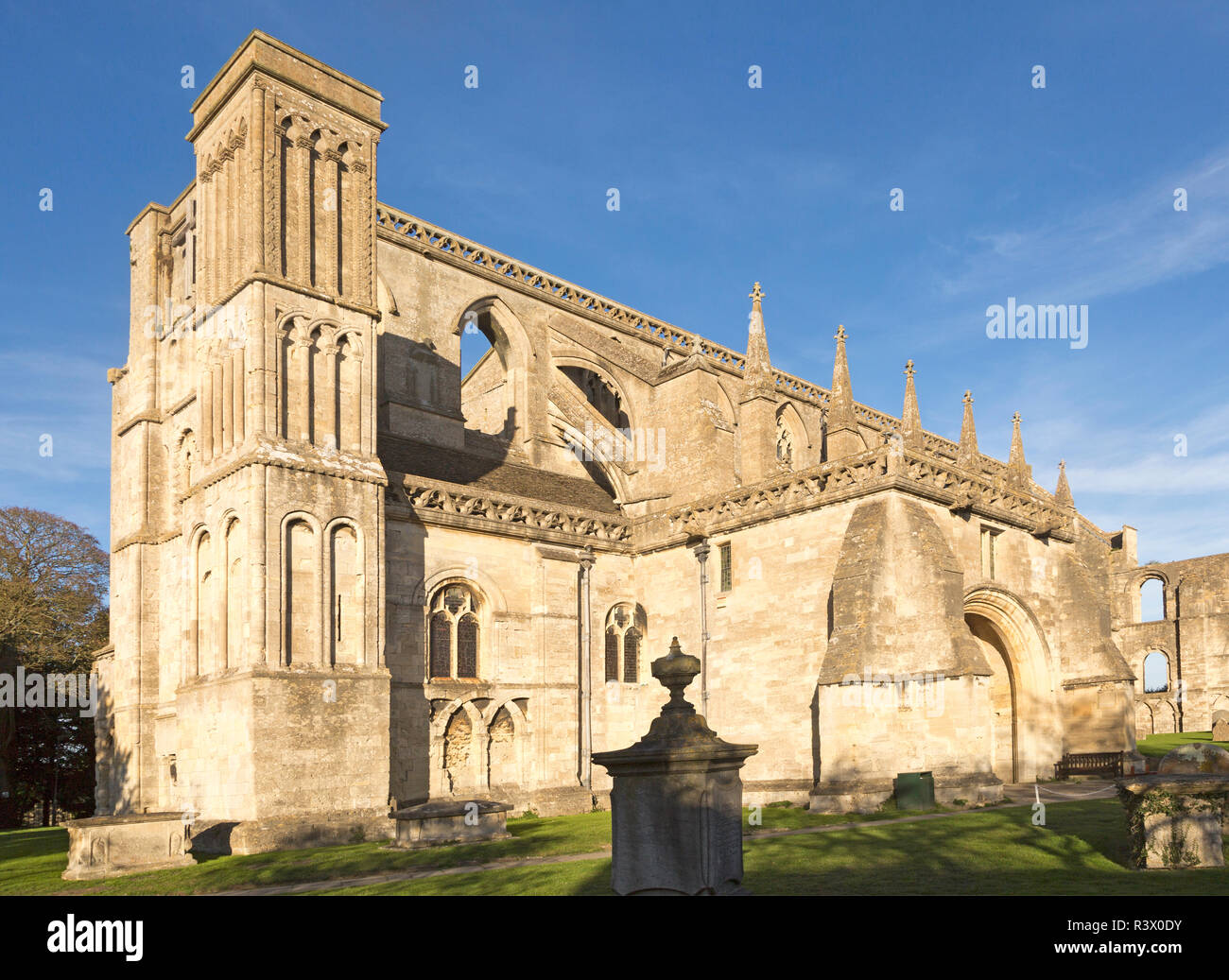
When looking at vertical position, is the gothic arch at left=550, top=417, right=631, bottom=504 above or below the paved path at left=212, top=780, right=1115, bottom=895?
above

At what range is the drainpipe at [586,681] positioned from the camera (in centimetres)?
2470

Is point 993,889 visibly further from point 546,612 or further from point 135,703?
point 135,703

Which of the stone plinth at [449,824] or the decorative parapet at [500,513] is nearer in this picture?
the stone plinth at [449,824]

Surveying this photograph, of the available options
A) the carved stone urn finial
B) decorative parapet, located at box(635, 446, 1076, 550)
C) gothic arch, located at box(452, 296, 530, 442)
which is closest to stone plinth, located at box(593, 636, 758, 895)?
the carved stone urn finial

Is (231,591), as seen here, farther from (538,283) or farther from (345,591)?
(538,283)

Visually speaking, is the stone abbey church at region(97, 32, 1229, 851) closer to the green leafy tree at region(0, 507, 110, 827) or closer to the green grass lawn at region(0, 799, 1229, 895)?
the green grass lawn at region(0, 799, 1229, 895)

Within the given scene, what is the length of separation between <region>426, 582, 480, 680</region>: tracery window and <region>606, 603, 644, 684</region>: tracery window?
14.1ft

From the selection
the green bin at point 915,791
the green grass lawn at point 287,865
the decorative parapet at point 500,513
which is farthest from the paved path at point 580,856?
the decorative parapet at point 500,513

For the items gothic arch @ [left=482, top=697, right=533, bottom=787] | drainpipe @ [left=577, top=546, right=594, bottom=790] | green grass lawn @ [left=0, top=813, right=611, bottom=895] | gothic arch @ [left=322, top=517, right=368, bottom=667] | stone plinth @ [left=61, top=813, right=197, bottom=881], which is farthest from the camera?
drainpipe @ [left=577, top=546, right=594, bottom=790]

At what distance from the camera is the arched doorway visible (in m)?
25.5

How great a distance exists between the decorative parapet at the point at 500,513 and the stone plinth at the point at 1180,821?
604 inches

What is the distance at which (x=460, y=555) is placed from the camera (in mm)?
23344

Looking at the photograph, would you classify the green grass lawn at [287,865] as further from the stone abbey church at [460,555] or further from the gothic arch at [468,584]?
the gothic arch at [468,584]
